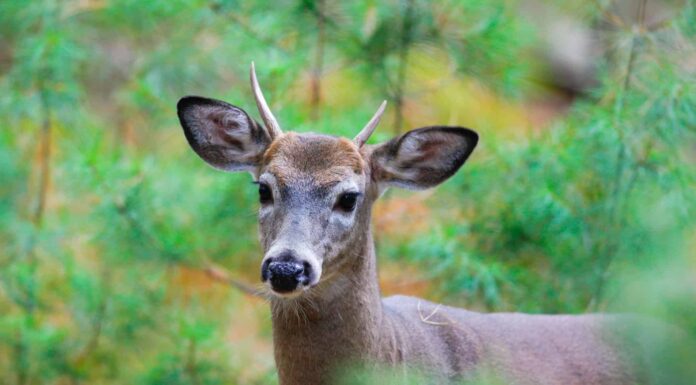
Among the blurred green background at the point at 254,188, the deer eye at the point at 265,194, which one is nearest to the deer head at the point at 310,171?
the deer eye at the point at 265,194

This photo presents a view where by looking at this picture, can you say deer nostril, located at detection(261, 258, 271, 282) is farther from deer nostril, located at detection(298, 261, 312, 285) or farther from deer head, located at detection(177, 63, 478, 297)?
deer nostril, located at detection(298, 261, 312, 285)

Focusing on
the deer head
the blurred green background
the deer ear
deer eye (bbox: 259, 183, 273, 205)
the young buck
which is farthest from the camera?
the blurred green background

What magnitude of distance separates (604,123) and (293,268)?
2.58 m

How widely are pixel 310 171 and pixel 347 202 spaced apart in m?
0.17

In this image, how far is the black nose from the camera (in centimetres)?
326

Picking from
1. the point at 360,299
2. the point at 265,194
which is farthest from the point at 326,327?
the point at 265,194

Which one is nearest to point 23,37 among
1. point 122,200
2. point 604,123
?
point 122,200

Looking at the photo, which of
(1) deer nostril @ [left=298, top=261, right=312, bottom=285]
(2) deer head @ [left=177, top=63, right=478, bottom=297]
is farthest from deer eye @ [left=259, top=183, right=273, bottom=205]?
(1) deer nostril @ [left=298, top=261, right=312, bottom=285]

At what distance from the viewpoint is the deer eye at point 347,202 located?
3.71 m

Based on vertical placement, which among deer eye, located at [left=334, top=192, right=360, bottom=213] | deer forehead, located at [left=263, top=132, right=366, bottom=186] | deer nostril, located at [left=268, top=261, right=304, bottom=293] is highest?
deer forehead, located at [left=263, top=132, right=366, bottom=186]

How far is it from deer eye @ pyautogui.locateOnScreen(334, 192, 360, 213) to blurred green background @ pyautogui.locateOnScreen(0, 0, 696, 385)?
4.58 feet

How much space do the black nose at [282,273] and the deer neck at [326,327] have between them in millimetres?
386

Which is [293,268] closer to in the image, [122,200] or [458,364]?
[458,364]

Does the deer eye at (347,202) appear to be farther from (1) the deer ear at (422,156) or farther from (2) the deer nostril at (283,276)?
(2) the deer nostril at (283,276)
